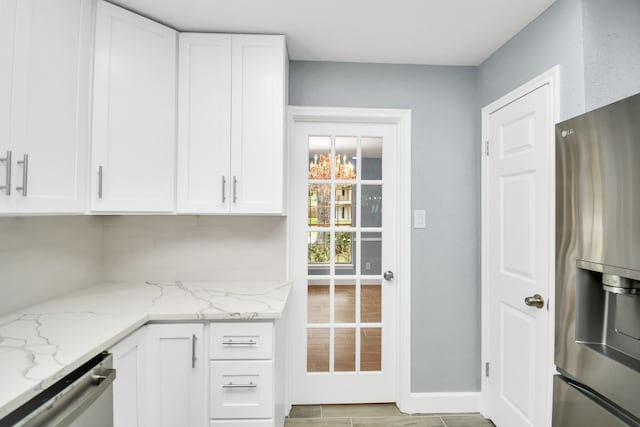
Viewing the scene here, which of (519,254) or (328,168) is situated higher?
(328,168)

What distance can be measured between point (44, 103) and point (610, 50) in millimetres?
2363

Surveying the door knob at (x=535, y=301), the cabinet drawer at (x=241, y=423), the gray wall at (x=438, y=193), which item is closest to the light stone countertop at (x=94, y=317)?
the cabinet drawer at (x=241, y=423)

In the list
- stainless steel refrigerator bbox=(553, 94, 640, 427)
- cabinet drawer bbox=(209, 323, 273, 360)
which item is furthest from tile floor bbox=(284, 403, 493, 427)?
stainless steel refrigerator bbox=(553, 94, 640, 427)

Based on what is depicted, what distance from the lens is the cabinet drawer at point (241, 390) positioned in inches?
61.9

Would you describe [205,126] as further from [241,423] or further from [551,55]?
[551,55]

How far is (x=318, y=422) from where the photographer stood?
217cm

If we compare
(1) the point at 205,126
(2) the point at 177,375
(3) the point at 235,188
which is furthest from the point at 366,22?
(2) the point at 177,375

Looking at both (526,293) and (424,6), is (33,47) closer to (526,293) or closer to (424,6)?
(424,6)

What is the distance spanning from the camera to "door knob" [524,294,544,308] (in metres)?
1.72

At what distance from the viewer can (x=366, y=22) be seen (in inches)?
72.7

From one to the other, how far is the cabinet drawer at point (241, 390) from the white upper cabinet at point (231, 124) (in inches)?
32.5

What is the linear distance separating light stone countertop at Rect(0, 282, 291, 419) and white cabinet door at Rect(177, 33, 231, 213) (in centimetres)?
51

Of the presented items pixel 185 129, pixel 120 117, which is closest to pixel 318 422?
pixel 185 129

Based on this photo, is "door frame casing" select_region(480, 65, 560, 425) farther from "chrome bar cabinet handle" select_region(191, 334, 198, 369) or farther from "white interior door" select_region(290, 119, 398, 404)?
"chrome bar cabinet handle" select_region(191, 334, 198, 369)
